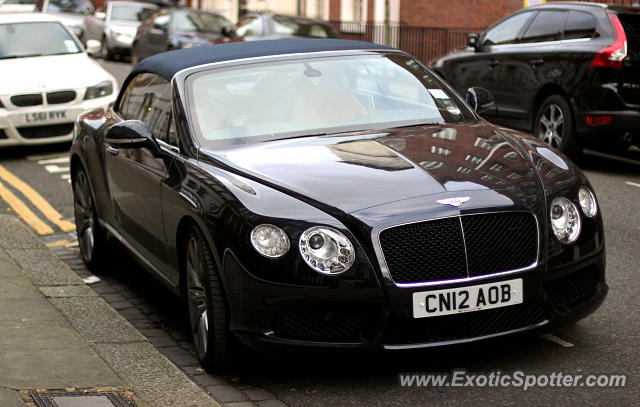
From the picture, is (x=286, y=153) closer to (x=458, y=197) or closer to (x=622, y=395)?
(x=458, y=197)

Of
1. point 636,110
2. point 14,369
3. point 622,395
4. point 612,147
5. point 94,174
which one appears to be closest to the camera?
point 622,395

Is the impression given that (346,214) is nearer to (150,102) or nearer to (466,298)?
(466,298)

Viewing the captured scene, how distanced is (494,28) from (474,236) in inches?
365

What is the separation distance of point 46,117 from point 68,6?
76.0 ft

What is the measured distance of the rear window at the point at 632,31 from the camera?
11.4 m

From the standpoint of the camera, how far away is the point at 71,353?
18.7 ft

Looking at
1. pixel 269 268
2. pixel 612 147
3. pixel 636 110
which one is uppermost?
Answer: pixel 269 268

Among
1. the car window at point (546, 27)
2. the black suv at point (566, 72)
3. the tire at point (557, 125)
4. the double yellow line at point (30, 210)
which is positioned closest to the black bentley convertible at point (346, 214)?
the double yellow line at point (30, 210)

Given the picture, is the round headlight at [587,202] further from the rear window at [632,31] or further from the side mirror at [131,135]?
the rear window at [632,31]

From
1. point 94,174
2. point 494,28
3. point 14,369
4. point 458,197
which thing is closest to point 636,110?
point 494,28

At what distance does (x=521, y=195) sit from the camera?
524cm

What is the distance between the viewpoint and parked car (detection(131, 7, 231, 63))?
26.7 metres

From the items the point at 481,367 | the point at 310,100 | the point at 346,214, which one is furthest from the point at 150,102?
the point at 481,367

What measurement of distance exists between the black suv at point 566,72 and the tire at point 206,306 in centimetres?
679
